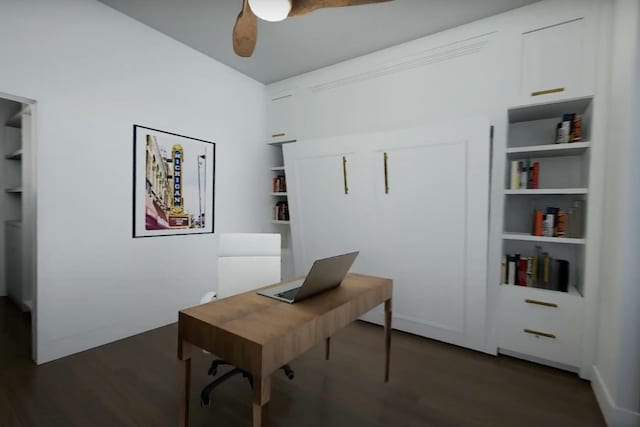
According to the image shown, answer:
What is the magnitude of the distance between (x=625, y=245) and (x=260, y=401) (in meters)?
2.00

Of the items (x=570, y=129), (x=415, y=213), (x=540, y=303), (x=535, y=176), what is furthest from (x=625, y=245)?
(x=415, y=213)

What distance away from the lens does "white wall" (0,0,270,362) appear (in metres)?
2.22

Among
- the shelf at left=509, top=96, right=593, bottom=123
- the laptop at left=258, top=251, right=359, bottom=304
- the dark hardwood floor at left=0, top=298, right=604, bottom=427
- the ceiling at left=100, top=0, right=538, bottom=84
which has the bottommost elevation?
the dark hardwood floor at left=0, top=298, right=604, bottom=427

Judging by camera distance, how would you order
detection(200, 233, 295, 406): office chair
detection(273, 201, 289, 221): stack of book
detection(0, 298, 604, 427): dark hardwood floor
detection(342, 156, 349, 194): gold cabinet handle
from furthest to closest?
detection(273, 201, 289, 221): stack of book < detection(342, 156, 349, 194): gold cabinet handle < detection(200, 233, 295, 406): office chair < detection(0, 298, 604, 427): dark hardwood floor

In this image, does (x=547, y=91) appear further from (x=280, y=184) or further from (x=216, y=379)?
(x=216, y=379)

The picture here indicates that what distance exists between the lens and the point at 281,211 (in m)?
4.07

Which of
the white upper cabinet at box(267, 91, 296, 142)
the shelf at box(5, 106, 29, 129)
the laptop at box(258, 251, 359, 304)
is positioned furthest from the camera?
the white upper cabinet at box(267, 91, 296, 142)

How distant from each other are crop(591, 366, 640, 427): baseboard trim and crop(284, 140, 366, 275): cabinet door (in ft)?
6.14

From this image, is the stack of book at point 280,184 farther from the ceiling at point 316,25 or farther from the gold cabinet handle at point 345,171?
the ceiling at point 316,25

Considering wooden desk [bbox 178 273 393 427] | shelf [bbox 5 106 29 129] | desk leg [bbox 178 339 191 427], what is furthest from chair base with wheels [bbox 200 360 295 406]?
shelf [bbox 5 106 29 129]

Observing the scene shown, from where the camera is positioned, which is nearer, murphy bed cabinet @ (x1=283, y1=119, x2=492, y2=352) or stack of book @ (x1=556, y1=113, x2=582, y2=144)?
stack of book @ (x1=556, y1=113, x2=582, y2=144)

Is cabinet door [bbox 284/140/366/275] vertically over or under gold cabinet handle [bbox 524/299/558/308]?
over

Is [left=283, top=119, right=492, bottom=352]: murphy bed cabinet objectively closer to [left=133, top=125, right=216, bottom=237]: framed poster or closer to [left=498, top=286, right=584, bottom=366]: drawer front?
[left=498, top=286, right=584, bottom=366]: drawer front

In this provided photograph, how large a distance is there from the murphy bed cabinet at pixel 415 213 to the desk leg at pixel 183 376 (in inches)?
78.4
